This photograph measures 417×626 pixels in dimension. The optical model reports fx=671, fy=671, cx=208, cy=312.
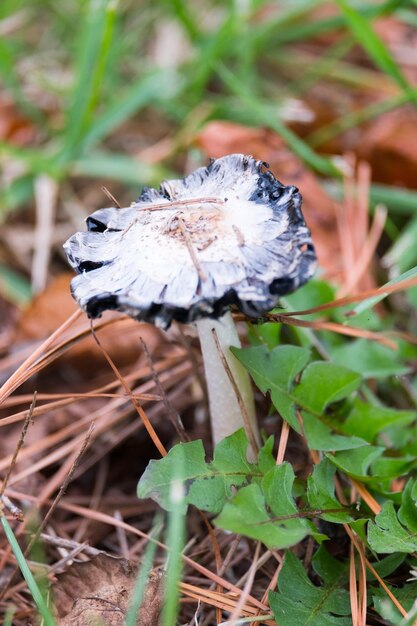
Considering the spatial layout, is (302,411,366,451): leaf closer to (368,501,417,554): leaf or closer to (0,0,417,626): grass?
(0,0,417,626): grass

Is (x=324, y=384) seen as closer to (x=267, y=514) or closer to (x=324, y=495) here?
(x=324, y=495)

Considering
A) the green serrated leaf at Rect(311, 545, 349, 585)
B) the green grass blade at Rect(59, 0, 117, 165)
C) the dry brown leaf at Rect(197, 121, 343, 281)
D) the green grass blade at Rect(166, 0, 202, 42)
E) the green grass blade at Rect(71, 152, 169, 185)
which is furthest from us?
the green grass blade at Rect(166, 0, 202, 42)

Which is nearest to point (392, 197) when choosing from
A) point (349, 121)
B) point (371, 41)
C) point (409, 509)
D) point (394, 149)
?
point (394, 149)

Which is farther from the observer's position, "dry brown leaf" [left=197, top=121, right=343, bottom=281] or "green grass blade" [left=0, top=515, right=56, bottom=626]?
"dry brown leaf" [left=197, top=121, right=343, bottom=281]

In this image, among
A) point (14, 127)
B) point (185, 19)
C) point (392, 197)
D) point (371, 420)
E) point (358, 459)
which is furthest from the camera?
point (14, 127)

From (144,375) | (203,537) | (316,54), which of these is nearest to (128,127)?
(316,54)

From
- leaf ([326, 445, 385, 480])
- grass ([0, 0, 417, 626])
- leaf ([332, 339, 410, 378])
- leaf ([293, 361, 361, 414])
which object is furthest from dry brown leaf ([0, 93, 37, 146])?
leaf ([326, 445, 385, 480])

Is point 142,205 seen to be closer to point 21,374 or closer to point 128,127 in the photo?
point 21,374
